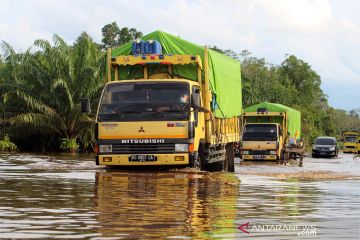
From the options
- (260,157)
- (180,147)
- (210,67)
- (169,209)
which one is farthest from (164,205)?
(260,157)

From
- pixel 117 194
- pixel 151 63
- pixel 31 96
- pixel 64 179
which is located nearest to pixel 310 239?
pixel 117 194

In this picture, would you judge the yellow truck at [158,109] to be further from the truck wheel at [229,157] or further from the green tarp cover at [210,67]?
the truck wheel at [229,157]

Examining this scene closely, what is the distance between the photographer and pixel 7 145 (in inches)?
1467

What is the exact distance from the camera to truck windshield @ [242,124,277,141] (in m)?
32.4

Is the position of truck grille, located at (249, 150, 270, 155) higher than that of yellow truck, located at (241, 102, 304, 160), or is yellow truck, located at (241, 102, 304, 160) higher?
yellow truck, located at (241, 102, 304, 160)

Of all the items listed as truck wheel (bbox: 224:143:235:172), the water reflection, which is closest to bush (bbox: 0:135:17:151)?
truck wheel (bbox: 224:143:235:172)

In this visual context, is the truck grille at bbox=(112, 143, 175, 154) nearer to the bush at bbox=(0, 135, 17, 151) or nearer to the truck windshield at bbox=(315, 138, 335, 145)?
the bush at bbox=(0, 135, 17, 151)

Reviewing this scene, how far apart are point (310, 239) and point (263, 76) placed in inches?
2692

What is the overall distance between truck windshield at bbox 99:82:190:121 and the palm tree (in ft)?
70.4

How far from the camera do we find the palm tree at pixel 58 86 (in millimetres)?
37406

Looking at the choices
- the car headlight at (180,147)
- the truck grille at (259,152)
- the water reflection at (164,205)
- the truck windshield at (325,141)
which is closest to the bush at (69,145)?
the truck grille at (259,152)

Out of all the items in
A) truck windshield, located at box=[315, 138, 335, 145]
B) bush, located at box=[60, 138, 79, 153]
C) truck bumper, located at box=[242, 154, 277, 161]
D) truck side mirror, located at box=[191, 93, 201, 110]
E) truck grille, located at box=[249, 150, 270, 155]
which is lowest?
Answer: truck bumper, located at box=[242, 154, 277, 161]

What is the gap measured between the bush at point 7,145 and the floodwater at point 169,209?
75.3 feet

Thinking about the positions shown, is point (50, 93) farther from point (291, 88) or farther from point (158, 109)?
point (291, 88)
